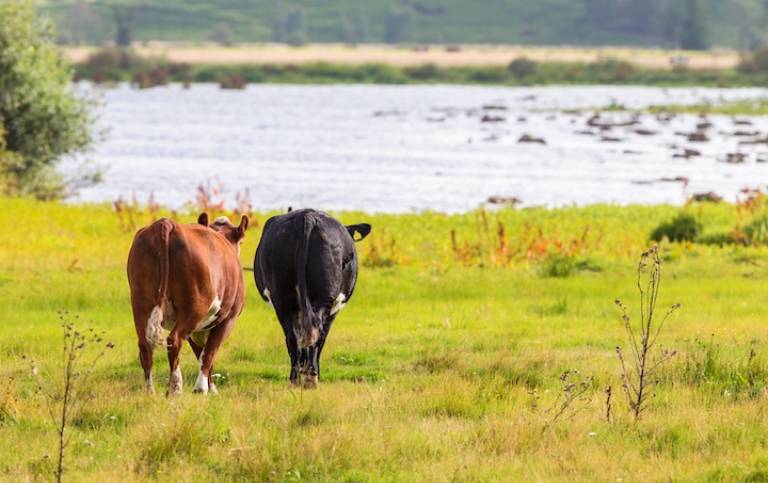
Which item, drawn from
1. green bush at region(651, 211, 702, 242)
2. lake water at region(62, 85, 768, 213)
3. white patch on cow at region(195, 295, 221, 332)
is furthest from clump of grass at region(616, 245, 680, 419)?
lake water at region(62, 85, 768, 213)

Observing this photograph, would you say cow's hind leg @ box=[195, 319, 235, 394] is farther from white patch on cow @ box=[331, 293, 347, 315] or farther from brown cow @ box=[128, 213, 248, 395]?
white patch on cow @ box=[331, 293, 347, 315]

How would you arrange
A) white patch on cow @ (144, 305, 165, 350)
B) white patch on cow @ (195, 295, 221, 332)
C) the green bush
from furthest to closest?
the green bush → white patch on cow @ (195, 295, 221, 332) → white patch on cow @ (144, 305, 165, 350)

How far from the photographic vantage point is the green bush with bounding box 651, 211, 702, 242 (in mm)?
23641

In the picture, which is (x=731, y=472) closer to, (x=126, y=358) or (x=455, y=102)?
(x=126, y=358)

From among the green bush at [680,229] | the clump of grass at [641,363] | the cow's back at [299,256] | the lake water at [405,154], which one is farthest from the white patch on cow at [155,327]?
the green bush at [680,229]

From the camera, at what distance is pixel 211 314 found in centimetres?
939

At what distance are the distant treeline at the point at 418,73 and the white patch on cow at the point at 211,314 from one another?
433 ft

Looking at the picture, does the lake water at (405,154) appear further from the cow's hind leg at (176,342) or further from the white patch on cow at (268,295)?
the cow's hind leg at (176,342)

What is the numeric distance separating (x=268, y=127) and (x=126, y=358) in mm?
71079

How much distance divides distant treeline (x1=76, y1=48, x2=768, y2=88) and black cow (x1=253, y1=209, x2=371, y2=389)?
13142 centimetres

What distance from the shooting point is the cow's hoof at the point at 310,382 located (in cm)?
974

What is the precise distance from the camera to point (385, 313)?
587 inches

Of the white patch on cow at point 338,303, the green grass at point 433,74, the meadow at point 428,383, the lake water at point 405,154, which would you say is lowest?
the green grass at point 433,74

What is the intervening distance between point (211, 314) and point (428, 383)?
211 centimetres
